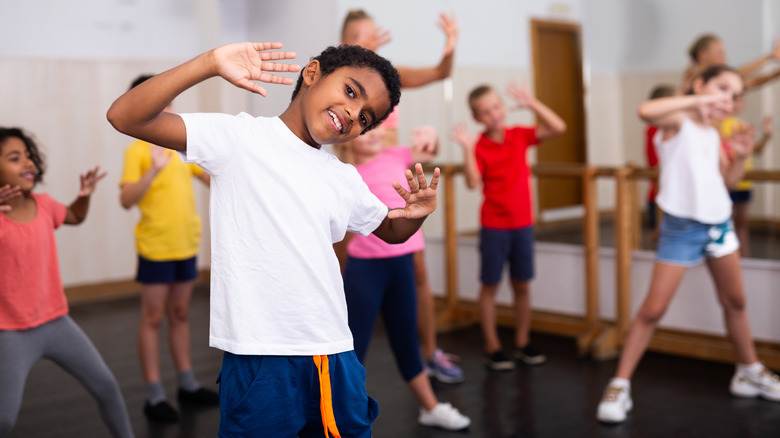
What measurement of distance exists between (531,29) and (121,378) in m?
3.68

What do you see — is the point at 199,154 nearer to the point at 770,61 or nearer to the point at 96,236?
the point at 770,61

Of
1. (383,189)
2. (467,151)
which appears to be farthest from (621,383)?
(383,189)

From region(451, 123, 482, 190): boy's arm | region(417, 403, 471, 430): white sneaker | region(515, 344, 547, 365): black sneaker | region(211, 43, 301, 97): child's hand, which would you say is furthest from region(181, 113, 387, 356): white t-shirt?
region(515, 344, 547, 365): black sneaker

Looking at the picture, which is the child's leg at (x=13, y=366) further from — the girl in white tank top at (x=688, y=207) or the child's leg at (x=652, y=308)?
the child's leg at (x=652, y=308)

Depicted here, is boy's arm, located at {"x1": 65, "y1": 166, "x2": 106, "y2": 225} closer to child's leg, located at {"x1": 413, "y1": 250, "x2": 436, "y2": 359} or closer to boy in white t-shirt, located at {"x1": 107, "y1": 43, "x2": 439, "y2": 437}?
boy in white t-shirt, located at {"x1": 107, "y1": 43, "x2": 439, "y2": 437}

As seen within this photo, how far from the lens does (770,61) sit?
4727 millimetres

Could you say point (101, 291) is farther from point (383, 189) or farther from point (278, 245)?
point (278, 245)

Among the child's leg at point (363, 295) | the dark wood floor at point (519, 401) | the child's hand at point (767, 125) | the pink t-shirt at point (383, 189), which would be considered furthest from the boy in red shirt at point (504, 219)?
the child's hand at point (767, 125)

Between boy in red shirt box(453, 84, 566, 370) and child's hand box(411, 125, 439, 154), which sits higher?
child's hand box(411, 125, 439, 154)

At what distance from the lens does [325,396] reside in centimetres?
146

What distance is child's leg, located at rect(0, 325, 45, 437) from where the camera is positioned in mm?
2137

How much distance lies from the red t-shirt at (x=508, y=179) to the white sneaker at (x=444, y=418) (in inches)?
45.3

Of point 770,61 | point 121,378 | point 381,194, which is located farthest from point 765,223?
point 121,378

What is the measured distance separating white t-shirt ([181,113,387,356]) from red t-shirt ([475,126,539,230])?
245 cm
